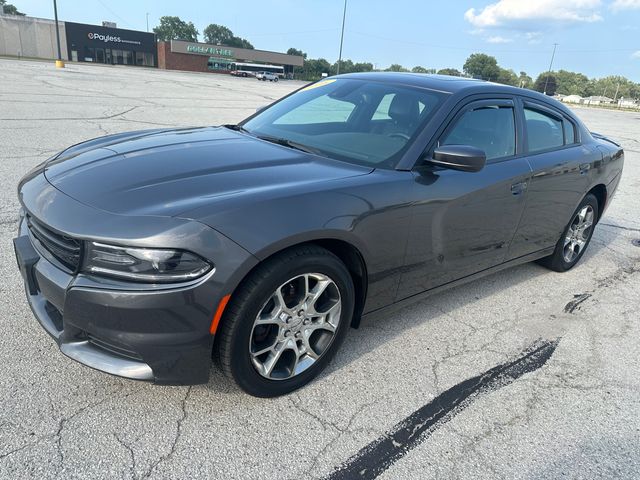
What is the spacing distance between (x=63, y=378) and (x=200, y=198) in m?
1.21

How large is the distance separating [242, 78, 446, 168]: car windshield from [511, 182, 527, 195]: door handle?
32.8 inches

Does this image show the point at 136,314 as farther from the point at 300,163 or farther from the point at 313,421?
the point at 300,163

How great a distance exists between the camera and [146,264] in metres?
1.97

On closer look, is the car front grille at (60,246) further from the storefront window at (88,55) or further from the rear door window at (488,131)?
the storefront window at (88,55)

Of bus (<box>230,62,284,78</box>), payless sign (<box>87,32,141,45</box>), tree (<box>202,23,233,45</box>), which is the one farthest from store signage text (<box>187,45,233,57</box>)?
tree (<box>202,23,233,45</box>)

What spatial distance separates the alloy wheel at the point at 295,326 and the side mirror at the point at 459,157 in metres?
0.99

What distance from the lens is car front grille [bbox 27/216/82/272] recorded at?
207 cm

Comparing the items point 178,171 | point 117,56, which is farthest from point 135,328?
point 117,56

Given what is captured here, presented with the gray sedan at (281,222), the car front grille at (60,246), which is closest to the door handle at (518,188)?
the gray sedan at (281,222)

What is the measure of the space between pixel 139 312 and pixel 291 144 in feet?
5.25

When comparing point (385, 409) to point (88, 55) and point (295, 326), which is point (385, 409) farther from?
point (88, 55)

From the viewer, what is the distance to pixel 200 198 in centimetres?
215

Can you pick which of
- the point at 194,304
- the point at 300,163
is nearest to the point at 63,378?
the point at 194,304

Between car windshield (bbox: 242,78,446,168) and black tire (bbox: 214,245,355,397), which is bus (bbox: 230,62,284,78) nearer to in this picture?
car windshield (bbox: 242,78,446,168)
